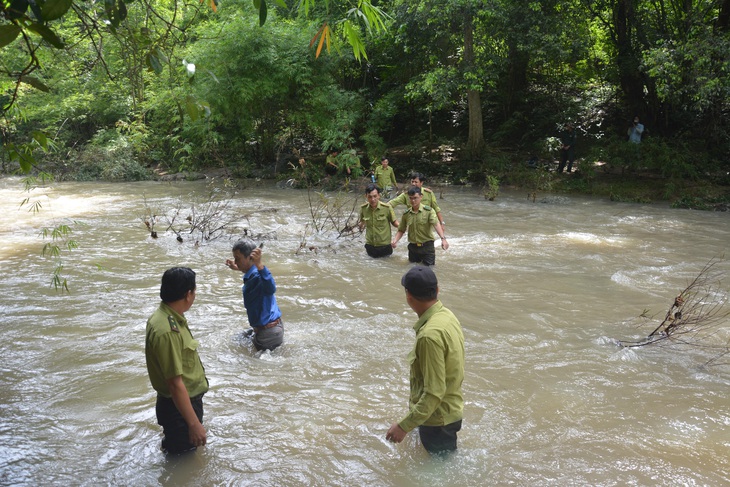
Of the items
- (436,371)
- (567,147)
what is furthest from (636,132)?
(436,371)

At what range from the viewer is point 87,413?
495 cm

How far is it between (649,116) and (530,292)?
15.3 metres

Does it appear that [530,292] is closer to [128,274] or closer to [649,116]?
[128,274]

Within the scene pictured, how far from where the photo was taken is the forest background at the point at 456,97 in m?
16.3

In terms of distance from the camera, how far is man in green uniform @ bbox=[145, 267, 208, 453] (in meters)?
3.37

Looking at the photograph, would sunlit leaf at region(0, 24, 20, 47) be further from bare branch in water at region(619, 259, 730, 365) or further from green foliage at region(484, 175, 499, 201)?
green foliage at region(484, 175, 499, 201)

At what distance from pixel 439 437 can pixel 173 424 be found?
5.71ft

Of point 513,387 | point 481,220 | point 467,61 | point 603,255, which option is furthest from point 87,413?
point 467,61

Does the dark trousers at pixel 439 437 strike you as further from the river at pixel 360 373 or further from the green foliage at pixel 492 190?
the green foliage at pixel 492 190

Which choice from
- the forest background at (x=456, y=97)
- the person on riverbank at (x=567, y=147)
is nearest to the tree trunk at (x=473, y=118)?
the forest background at (x=456, y=97)

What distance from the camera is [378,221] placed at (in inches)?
385

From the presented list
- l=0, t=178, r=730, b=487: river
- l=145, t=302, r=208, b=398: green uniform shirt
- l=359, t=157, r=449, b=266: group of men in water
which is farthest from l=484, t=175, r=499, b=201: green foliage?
l=145, t=302, r=208, b=398: green uniform shirt

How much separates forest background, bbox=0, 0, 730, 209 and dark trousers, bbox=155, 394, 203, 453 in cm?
1010

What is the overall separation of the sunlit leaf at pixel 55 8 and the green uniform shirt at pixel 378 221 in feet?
25.5
